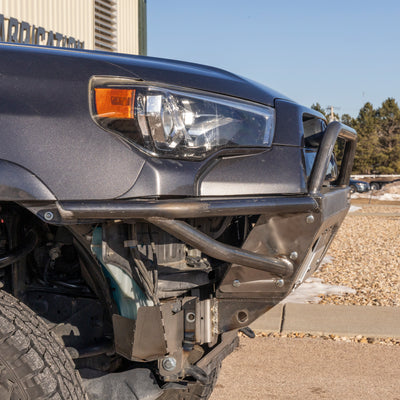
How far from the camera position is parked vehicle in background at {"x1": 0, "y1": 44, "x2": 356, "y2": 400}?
2.01 metres

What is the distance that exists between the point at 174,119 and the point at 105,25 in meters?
11.3

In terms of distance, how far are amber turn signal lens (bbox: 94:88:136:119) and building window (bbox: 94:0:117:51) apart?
1099cm

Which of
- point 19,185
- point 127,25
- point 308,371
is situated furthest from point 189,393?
point 127,25

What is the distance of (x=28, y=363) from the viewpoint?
1985mm

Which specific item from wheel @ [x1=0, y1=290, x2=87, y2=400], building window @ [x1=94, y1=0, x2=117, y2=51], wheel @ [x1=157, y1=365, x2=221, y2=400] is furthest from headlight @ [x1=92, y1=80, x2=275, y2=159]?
building window @ [x1=94, y1=0, x2=117, y2=51]

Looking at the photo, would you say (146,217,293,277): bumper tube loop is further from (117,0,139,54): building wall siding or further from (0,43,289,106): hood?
(117,0,139,54): building wall siding

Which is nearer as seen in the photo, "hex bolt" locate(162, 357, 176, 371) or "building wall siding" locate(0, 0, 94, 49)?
"hex bolt" locate(162, 357, 176, 371)

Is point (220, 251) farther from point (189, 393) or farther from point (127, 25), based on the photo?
point (127, 25)

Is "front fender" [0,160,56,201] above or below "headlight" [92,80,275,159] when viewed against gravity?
below

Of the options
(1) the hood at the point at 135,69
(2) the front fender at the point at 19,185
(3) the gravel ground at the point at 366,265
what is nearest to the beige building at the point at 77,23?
(3) the gravel ground at the point at 366,265

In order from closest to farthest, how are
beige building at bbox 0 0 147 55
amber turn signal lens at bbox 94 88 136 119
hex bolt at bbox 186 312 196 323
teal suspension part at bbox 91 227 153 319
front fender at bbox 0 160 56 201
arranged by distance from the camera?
front fender at bbox 0 160 56 201
amber turn signal lens at bbox 94 88 136 119
teal suspension part at bbox 91 227 153 319
hex bolt at bbox 186 312 196 323
beige building at bbox 0 0 147 55

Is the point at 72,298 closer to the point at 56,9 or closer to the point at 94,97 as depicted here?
the point at 94,97

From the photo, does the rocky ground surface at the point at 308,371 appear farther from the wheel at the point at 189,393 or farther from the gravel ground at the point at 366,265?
the gravel ground at the point at 366,265

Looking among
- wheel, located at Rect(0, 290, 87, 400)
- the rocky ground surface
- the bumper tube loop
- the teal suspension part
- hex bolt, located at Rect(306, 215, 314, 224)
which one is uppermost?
hex bolt, located at Rect(306, 215, 314, 224)
